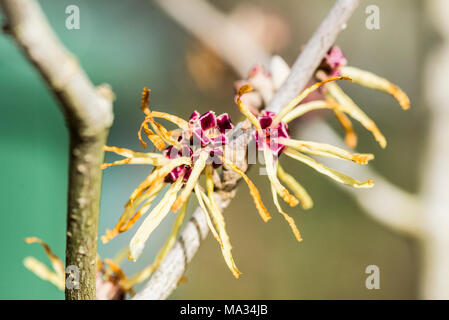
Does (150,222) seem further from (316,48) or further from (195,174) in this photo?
(316,48)

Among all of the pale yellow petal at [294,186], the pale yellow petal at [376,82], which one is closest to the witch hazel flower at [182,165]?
the pale yellow petal at [294,186]

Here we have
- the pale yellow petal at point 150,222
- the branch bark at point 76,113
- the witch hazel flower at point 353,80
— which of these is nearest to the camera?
the branch bark at point 76,113

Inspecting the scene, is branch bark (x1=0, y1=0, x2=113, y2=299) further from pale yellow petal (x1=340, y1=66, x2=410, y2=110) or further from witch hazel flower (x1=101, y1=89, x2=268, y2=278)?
pale yellow petal (x1=340, y1=66, x2=410, y2=110)

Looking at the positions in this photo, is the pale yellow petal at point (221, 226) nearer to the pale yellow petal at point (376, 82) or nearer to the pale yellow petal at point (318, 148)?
the pale yellow petal at point (318, 148)

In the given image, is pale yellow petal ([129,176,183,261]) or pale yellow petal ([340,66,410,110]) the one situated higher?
pale yellow petal ([340,66,410,110])

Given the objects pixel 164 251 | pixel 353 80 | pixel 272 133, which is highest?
pixel 353 80

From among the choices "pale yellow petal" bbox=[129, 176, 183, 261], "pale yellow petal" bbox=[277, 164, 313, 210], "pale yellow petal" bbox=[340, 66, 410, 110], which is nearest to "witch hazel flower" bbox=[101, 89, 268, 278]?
"pale yellow petal" bbox=[129, 176, 183, 261]

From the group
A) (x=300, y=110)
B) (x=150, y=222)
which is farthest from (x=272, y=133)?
(x=150, y=222)

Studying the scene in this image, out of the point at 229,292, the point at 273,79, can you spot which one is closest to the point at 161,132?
the point at 273,79
